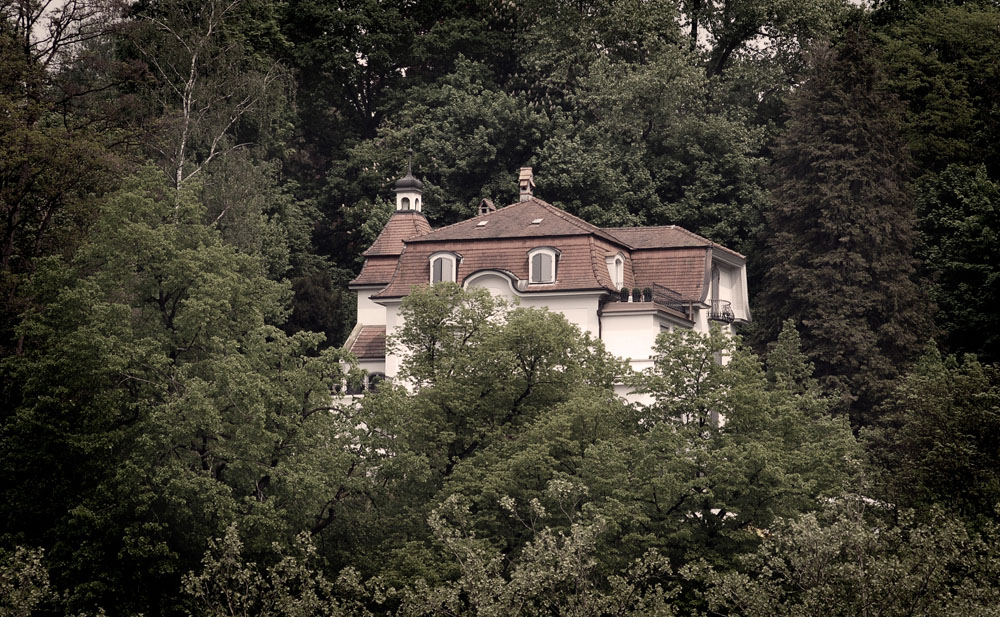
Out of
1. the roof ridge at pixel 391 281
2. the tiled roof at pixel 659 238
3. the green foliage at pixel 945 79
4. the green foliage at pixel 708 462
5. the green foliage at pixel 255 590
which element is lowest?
the green foliage at pixel 255 590

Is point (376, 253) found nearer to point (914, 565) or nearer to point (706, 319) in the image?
point (706, 319)

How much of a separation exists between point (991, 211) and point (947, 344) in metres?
6.01

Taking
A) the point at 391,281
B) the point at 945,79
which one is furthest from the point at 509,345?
the point at 945,79

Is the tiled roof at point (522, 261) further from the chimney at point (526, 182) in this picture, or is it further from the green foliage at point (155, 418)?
the green foliage at point (155, 418)

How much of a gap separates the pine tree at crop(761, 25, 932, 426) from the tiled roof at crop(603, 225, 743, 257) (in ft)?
9.05

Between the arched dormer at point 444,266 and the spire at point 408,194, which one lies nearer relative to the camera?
the arched dormer at point 444,266

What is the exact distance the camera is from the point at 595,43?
7394 centimetres

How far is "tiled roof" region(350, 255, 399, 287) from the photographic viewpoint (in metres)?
64.0

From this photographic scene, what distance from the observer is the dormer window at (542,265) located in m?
58.5

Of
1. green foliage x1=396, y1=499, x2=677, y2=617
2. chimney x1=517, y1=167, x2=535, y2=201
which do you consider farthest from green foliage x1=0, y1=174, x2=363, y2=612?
chimney x1=517, y1=167, x2=535, y2=201

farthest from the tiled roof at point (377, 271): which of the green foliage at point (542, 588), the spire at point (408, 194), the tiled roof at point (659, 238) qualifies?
the green foliage at point (542, 588)

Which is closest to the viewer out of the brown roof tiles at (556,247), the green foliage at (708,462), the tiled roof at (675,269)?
the green foliage at (708,462)

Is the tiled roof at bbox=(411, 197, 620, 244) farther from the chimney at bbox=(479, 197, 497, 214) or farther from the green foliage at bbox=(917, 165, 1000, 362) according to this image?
the green foliage at bbox=(917, 165, 1000, 362)

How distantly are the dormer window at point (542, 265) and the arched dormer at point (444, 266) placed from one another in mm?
2723
